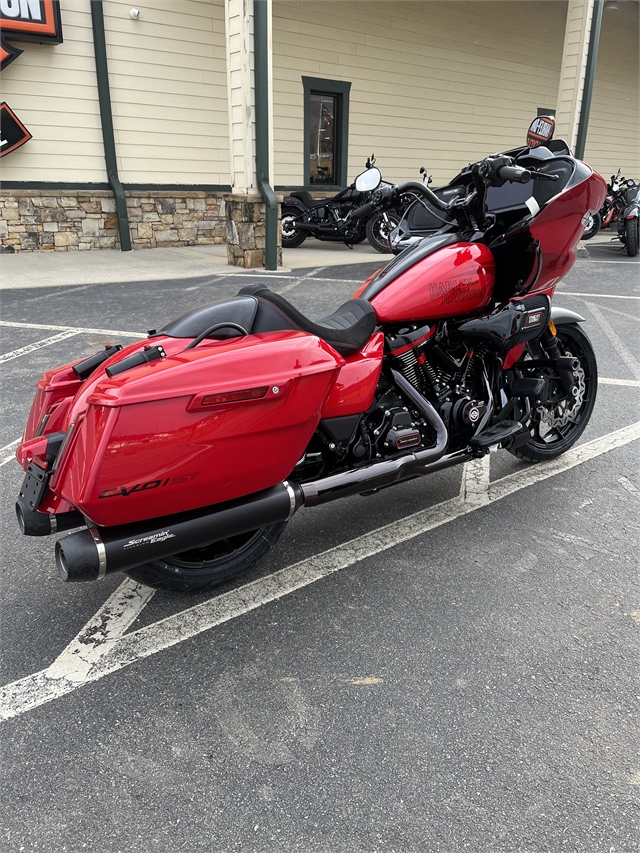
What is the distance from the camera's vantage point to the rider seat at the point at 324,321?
2.30 meters

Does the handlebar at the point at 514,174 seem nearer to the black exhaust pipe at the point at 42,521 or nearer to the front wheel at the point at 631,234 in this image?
the black exhaust pipe at the point at 42,521

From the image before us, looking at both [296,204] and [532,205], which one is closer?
[532,205]

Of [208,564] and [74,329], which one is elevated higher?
[74,329]

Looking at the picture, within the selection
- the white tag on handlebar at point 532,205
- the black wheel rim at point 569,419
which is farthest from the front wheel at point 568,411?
the white tag on handlebar at point 532,205

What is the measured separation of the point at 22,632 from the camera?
2293 mm

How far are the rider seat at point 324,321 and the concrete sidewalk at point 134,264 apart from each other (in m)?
6.70

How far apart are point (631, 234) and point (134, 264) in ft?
29.8

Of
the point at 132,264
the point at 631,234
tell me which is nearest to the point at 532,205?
the point at 132,264

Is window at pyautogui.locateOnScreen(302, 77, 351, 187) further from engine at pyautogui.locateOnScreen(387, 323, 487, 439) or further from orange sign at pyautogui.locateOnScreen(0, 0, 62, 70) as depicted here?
engine at pyautogui.locateOnScreen(387, 323, 487, 439)

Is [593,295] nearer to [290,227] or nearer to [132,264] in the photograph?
[290,227]

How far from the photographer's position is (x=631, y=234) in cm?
1199

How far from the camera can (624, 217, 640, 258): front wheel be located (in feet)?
39.3

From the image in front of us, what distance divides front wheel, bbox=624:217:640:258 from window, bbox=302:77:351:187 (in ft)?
19.3

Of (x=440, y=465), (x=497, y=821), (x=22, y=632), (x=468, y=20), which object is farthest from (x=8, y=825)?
(x=468, y=20)
